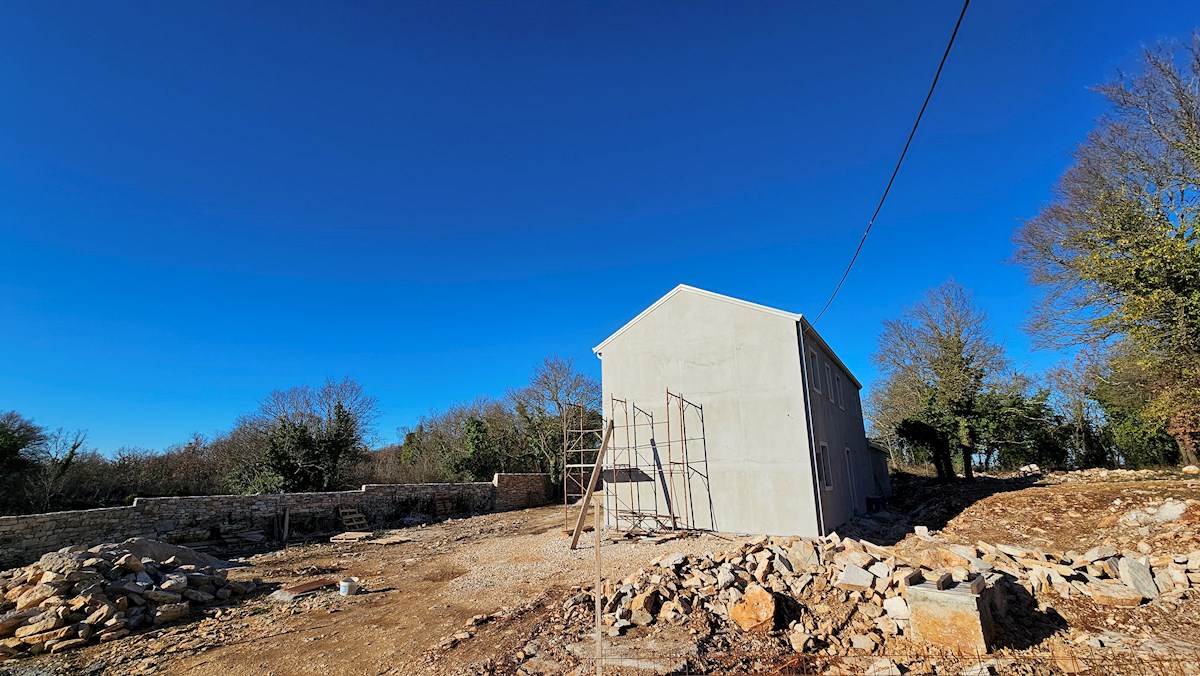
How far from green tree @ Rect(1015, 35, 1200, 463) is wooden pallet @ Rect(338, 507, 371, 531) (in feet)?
80.9

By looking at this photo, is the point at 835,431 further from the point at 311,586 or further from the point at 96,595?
the point at 96,595

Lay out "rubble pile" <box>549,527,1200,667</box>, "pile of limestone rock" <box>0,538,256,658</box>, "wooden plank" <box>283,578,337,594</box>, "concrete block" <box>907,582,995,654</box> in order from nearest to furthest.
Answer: "concrete block" <box>907,582,995,654</box> → "rubble pile" <box>549,527,1200,667</box> → "pile of limestone rock" <box>0,538,256,658</box> → "wooden plank" <box>283,578,337,594</box>

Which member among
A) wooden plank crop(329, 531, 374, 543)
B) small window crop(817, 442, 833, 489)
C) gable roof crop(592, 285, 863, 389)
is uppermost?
gable roof crop(592, 285, 863, 389)

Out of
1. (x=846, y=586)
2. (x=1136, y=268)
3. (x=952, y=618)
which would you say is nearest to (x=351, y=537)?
(x=846, y=586)

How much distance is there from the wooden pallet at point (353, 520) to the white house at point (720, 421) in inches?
379

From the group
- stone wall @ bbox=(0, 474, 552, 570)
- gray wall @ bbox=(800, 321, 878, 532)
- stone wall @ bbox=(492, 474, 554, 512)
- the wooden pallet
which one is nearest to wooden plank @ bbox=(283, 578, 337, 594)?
stone wall @ bbox=(0, 474, 552, 570)

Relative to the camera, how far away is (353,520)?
18.2 metres

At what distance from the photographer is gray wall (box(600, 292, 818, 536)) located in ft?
40.7

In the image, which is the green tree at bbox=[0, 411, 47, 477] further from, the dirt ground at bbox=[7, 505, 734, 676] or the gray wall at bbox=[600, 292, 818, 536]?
the gray wall at bbox=[600, 292, 818, 536]

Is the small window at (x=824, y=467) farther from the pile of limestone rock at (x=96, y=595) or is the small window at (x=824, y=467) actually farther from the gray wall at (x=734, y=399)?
the pile of limestone rock at (x=96, y=595)

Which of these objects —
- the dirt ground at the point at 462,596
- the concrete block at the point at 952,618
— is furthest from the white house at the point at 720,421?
the concrete block at the point at 952,618

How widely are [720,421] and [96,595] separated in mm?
12388

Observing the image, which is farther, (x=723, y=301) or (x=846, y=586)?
(x=723, y=301)

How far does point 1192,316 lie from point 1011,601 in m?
12.9
